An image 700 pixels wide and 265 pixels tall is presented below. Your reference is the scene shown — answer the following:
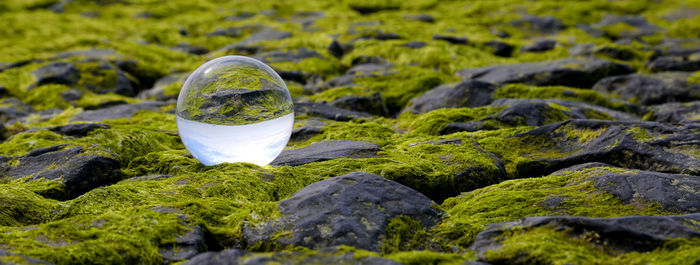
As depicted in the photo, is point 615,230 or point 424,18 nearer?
point 615,230

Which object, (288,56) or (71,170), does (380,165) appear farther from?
(288,56)

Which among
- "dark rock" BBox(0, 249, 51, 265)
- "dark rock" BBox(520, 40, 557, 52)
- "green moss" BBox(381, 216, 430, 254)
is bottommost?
"dark rock" BBox(520, 40, 557, 52)

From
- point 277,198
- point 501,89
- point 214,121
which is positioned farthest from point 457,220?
point 501,89

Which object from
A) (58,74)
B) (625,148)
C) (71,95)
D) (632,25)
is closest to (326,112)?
(625,148)

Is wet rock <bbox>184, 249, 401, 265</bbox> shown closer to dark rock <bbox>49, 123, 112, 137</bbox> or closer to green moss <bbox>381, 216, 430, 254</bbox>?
green moss <bbox>381, 216, 430, 254</bbox>

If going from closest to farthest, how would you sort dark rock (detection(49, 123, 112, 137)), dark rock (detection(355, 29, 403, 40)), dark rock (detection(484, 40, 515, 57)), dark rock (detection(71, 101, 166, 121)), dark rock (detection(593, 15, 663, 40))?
1. dark rock (detection(49, 123, 112, 137))
2. dark rock (detection(71, 101, 166, 121))
3. dark rock (detection(484, 40, 515, 57))
4. dark rock (detection(355, 29, 403, 40))
5. dark rock (detection(593, 15, 663, 40))

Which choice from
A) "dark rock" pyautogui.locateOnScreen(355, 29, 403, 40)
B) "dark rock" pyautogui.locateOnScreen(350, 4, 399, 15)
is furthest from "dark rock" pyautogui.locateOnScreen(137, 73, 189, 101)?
"dark rock" pyautogui.locateOnScreen(350, 4, 399, 15)
